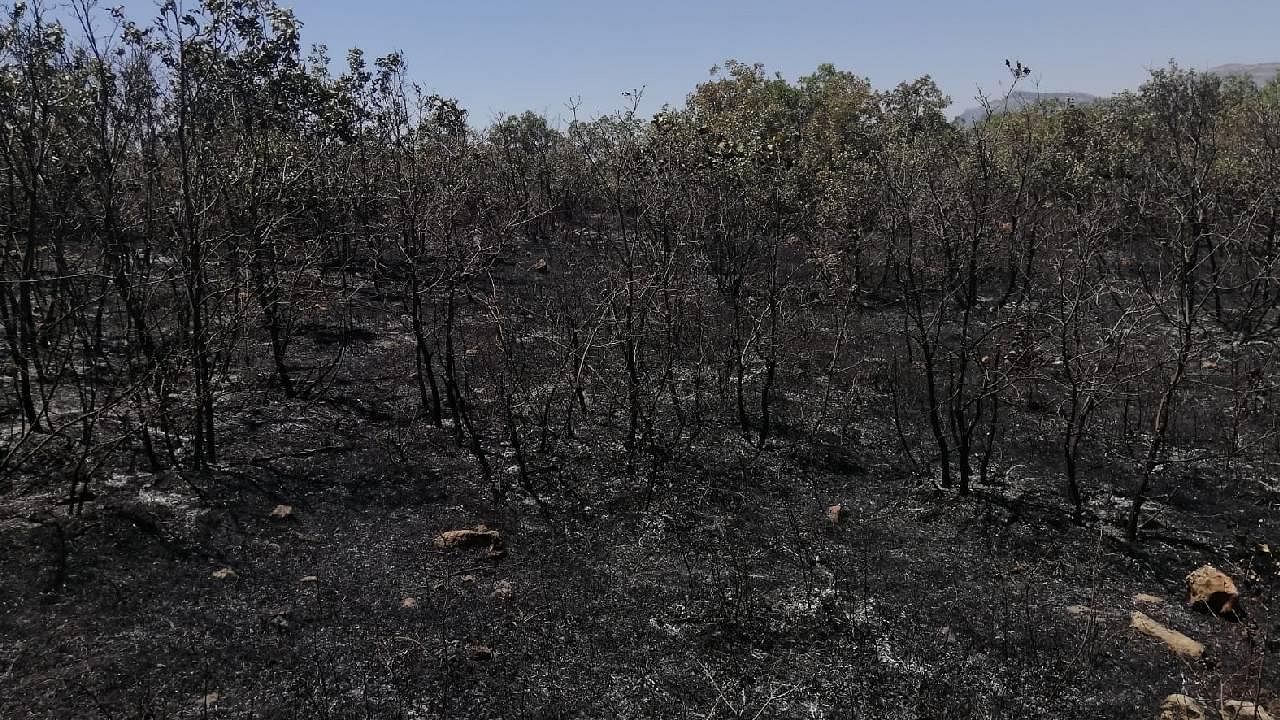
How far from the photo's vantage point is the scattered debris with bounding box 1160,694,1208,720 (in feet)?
19.2

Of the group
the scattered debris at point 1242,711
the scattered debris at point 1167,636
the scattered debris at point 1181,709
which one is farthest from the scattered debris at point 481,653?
the scattered debris at point 1167,636

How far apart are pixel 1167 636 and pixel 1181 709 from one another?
1.25 m

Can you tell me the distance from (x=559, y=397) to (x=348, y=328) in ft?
21.0

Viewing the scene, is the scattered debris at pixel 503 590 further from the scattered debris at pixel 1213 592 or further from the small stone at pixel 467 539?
the scattered debris at pixel 1213 592

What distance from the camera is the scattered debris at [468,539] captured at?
8.45 meters

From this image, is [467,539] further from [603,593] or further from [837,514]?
[837,514]

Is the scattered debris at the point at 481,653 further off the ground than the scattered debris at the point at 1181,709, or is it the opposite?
the scattered debris at the point at 481,653

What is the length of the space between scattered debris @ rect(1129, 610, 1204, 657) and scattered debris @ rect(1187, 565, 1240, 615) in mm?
602

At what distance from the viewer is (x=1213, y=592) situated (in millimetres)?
7566

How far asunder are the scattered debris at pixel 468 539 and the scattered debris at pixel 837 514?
4101 mm

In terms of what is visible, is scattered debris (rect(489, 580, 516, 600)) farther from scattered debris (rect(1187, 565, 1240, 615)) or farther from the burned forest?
scattered debris (rect(1187, 565, 1240, 615))

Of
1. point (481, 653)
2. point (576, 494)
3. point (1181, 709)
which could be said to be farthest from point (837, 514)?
point (481, 653)

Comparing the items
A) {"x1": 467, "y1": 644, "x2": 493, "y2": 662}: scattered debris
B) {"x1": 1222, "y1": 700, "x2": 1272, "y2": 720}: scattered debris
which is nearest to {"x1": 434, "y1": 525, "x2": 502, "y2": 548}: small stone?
{"x1": 467, "y1": 644, "x2": 493, "y2": 662}: scattered debris

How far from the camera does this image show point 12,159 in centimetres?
864
